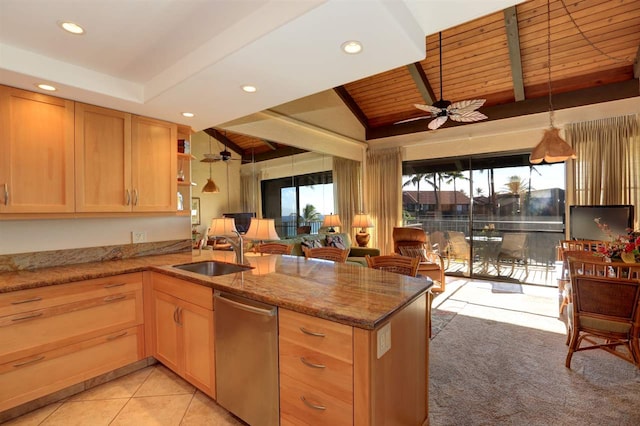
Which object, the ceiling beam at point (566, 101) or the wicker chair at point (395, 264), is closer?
the wicker chair at point (395, 264)

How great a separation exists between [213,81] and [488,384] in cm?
319

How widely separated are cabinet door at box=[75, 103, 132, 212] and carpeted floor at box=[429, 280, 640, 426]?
10.2 ft

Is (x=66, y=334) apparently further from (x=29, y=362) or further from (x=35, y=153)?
(x=35, y=153)

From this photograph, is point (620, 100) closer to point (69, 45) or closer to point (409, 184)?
point (409, 184)

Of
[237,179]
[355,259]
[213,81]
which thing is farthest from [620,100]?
[237,179]

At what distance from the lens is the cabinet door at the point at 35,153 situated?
2186mm

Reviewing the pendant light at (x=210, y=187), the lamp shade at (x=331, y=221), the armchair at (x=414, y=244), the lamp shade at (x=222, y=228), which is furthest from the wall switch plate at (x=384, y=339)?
the lamp shade at (x=331, y=221)

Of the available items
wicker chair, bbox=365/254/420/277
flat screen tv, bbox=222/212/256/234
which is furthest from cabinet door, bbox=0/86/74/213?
flat screen tv, bbox=222/212/256/234

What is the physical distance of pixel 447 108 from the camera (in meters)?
3.51

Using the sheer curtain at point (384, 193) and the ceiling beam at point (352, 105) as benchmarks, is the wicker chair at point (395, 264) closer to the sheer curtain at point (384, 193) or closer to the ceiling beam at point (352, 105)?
the sheer curtain at point (384, 193)

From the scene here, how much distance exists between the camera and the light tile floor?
198cm

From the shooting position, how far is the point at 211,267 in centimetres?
279

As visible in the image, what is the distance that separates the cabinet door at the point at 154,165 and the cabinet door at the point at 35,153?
0.50 metres

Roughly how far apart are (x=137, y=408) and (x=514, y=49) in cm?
604
